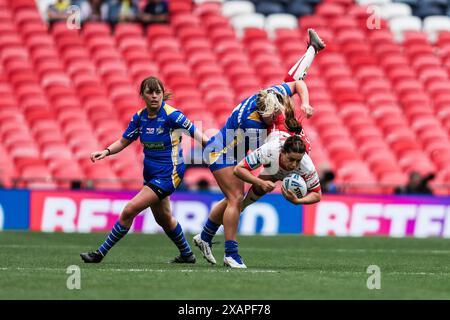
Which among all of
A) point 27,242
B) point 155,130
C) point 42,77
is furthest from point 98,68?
point 155,130

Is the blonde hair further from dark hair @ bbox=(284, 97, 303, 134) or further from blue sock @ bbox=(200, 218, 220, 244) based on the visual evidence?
blue sock @ bbox=(200, 218, 220, 244)

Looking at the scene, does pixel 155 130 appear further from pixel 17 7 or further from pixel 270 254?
pixel 17 7

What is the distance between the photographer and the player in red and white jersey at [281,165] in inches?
424

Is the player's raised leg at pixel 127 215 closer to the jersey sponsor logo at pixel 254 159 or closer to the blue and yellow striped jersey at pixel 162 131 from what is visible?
the blue and yellow striped jersey at pixel 162 131

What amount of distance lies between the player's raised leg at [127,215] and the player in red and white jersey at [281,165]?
1.01 meters

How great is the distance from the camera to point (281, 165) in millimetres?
11102

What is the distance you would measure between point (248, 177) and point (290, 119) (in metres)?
0.77

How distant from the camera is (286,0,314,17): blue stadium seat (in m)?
27.9

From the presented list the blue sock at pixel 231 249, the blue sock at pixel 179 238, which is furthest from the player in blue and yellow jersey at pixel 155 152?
the blue sock at pixel 231 249

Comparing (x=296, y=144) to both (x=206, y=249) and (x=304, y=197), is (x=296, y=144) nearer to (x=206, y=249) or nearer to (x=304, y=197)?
(x=304, y=197)

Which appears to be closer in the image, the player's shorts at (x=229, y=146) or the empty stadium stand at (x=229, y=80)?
the player's shorts at (x=229, y=146)

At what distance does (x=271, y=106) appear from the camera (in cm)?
1130

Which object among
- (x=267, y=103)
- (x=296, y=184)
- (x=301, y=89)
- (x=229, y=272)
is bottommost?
(x=229, y=272)

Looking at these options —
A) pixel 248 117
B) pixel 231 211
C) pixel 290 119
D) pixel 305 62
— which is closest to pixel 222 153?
pixel 248 117
